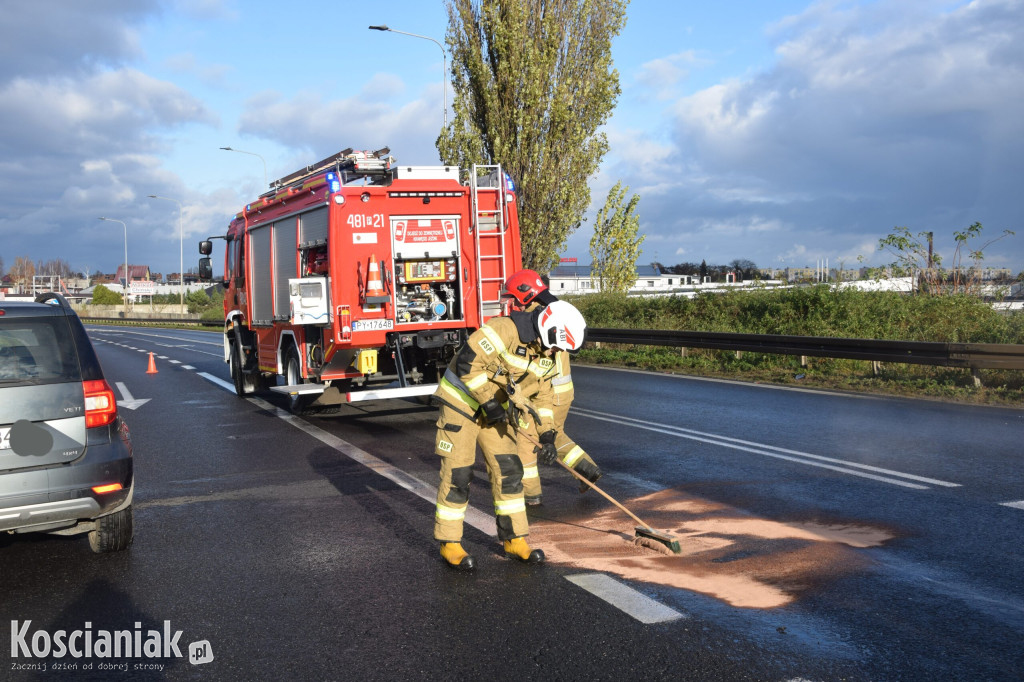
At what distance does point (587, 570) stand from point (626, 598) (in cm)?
55

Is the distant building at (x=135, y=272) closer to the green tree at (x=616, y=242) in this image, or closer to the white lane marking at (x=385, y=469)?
the green tree at (x=616, y=242)

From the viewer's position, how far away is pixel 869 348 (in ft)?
45.6

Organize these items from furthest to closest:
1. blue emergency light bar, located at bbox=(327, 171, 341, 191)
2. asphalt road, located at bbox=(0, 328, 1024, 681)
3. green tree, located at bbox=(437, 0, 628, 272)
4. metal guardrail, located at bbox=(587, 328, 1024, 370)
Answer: green tree, located at bbox=(437, 0, 628, 272) → metal guardrail, located at bbox=(587, 328, 1024, 370) → blue emergency light bar, located at bbox=(327, 171, 341, 191) → asphalt road, located at bbox=(0, 328, 1024, 681)

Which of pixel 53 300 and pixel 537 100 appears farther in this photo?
pixel 537 100

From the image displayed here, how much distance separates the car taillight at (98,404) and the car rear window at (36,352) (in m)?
0.11

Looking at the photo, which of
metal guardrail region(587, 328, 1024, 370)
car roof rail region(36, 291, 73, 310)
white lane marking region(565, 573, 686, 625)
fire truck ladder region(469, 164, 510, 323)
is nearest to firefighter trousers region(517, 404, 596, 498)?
white lane marking region(565, 573, 686, 625)

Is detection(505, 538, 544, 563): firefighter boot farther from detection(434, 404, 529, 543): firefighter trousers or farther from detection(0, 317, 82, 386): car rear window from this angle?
detection(0, 317, 82, 386): car rear window

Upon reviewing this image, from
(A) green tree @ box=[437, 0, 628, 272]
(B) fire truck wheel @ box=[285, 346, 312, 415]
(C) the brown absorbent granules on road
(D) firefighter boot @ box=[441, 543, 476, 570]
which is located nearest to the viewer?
(C) the brown absorbent granules on road

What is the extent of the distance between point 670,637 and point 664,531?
1776 millimetres

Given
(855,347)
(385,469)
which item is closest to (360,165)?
(385,469)

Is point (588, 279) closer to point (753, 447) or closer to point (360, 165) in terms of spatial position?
point (360, 165)

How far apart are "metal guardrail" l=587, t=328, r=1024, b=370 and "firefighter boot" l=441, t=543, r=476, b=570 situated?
32.1ft

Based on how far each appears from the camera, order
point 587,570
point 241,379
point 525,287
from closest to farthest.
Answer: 1. point 587,570
2. point 525,287
3. point 241,379

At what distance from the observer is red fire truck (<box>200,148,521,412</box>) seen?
10656mm
